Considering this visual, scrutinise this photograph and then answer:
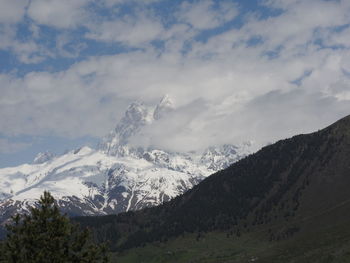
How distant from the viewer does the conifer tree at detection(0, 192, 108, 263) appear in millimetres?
31281

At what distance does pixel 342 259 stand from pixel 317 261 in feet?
40.7

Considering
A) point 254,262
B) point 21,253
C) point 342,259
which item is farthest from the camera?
point 254,262

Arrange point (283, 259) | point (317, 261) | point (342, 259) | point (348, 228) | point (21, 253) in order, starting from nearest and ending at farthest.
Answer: point (21, 253) < point (342, 259) < point (317, 261) < point (283, 259) < point (348, 228)

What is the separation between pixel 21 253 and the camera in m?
31.5

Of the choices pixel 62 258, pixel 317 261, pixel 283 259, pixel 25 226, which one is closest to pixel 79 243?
pixel 62 258

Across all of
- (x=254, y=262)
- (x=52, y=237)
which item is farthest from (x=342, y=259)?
(x=52, y=237)

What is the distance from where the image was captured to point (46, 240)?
31.8 metres

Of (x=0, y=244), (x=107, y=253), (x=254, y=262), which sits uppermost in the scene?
(x=0, y=244)

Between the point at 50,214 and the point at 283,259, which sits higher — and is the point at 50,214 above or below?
above

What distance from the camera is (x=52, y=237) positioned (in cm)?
3203

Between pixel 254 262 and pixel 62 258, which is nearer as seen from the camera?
pixel 62 258

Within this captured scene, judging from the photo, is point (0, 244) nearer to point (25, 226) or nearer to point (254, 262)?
point (25, 226)

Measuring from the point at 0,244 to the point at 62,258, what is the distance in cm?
429

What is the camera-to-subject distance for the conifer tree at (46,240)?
31.3m
